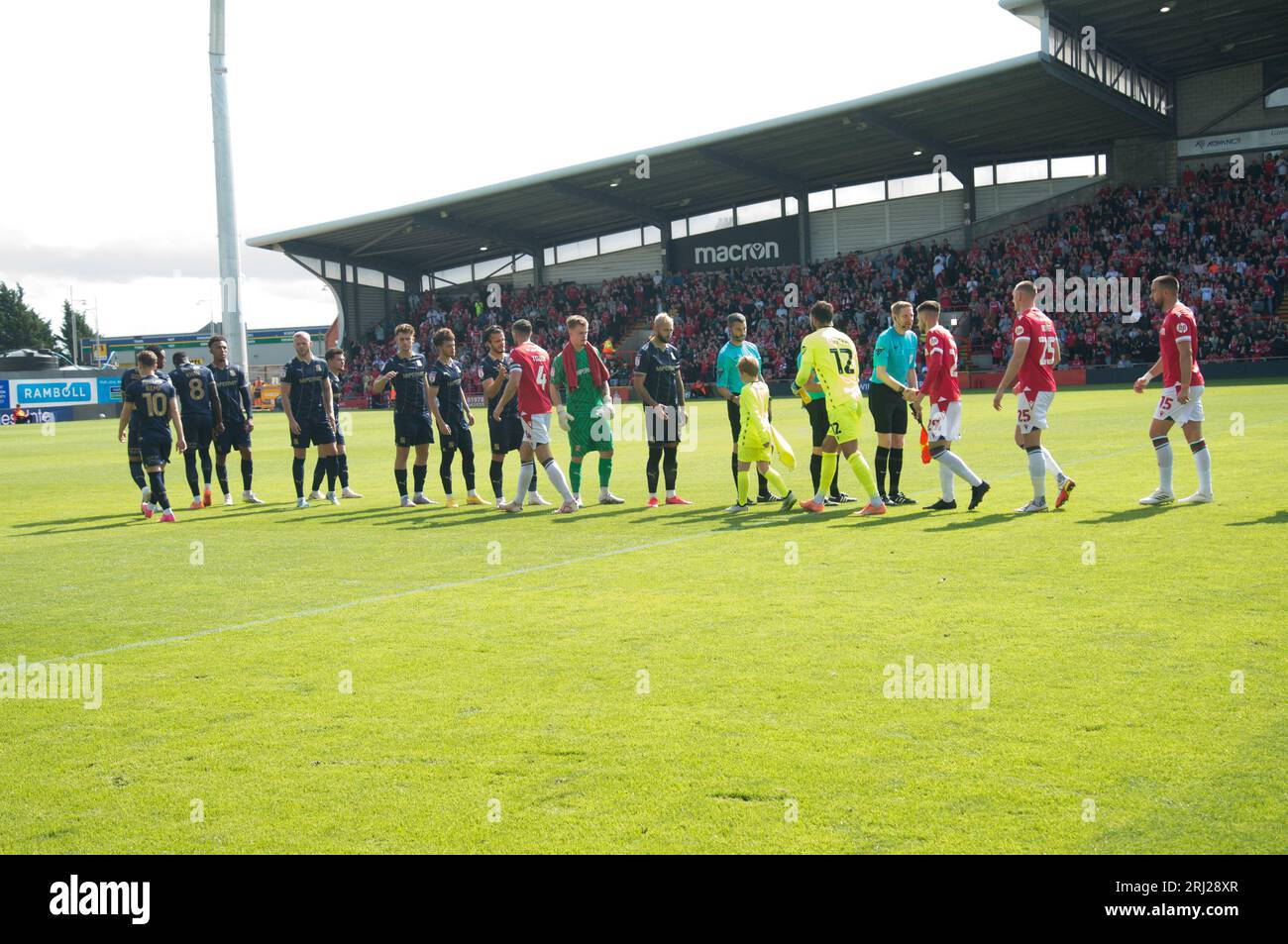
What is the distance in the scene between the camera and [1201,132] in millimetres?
44125

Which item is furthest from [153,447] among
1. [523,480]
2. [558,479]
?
[558,479]

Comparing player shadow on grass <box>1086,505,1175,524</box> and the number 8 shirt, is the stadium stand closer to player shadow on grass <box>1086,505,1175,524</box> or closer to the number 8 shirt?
the number 8 shirt

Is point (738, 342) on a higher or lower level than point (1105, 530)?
higher

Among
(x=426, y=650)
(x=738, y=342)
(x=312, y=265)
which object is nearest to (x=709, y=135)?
(x=312, y=265)

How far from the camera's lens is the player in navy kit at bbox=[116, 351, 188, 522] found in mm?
14031

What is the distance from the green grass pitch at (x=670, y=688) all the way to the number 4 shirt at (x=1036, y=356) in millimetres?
1298

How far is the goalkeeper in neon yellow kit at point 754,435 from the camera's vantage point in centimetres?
1239

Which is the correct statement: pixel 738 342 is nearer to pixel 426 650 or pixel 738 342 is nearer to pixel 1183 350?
pixel 1183 350

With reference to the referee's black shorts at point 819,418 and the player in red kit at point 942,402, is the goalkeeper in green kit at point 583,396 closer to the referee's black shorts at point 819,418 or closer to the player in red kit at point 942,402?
the referee's black shorts at point 819,418

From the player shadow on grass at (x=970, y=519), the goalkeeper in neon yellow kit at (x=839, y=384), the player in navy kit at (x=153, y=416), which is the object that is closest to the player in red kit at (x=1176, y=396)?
the player shadow on grass at (x=970, y=519)

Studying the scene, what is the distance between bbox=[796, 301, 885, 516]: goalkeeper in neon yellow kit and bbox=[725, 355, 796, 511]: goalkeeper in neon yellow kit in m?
0.68
